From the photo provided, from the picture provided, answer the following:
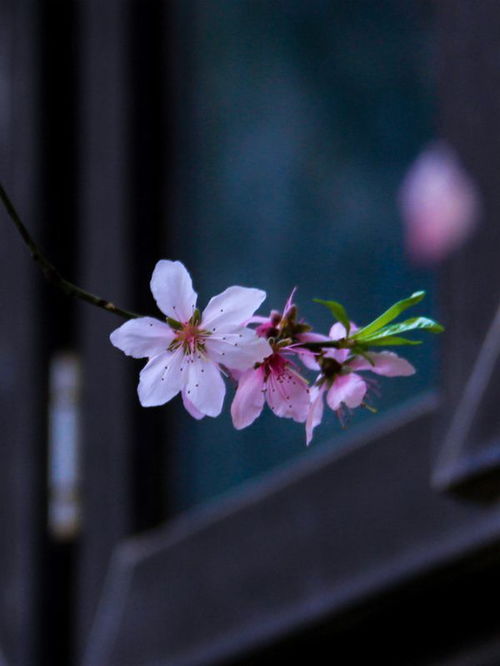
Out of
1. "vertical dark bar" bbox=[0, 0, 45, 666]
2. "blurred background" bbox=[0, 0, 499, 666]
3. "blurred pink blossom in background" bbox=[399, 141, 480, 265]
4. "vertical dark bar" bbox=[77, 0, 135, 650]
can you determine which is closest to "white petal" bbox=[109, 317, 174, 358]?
"blurred pink blossom in background" bbox=[399, 141, 480, 265]

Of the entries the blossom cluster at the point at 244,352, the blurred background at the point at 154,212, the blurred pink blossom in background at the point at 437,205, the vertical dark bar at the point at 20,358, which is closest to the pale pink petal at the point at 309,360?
the blossom cluster at the point at 244,352

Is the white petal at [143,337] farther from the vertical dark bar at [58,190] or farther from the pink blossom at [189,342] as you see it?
the vertical dark bar at [58,190]

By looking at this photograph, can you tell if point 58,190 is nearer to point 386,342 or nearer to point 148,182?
point 148,182

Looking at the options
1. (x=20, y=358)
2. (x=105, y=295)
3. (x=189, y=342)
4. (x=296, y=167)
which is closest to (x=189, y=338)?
(x=189, y=342)

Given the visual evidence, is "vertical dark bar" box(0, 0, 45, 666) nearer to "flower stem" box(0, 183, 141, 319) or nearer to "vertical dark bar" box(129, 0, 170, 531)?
"vertical dark bar" box(129, 0, 170, 531)

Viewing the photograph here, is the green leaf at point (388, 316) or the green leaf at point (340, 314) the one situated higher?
the green leaf at point (340, 314)

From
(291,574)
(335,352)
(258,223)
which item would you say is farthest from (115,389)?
(335,352)
